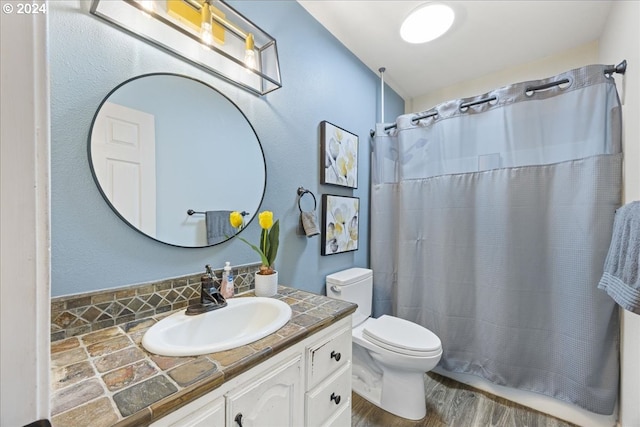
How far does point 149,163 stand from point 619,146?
223 cm

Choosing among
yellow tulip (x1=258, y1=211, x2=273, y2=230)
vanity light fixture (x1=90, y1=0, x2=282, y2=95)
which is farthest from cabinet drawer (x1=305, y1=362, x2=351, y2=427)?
vanity light fixture (x1=90, y1=0, x2=282, y2=95)

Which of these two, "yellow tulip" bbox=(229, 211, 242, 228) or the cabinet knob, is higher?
"yellow tulip" bbox=(229, 211, 242, 228)

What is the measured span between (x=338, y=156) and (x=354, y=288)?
3.07 ft

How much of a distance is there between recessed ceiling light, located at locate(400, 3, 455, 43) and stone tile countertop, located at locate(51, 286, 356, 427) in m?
1.82

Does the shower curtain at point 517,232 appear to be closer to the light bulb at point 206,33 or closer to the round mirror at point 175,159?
the round mirror at point 175,159

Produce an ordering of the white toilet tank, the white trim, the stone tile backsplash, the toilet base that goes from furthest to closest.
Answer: the white toilet tank < the toilet base < the stone tile backsplash < the white trim

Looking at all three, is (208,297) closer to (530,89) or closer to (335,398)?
(335,398)

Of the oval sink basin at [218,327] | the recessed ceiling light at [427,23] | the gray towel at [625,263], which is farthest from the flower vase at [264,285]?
the recessed ceiling light at [427,23]

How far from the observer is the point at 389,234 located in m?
2.14

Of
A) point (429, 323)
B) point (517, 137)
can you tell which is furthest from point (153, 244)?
point (517, 137)

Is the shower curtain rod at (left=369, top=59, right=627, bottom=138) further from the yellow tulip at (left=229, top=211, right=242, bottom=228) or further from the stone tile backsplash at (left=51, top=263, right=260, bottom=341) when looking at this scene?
the stone tile backsplash at (left=51, top=263, right=260, bottom=341)

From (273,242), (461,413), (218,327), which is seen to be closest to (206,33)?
(273,242)

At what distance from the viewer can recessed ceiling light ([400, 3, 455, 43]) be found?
1514 millimetres

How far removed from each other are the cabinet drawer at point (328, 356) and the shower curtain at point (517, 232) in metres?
1.06
